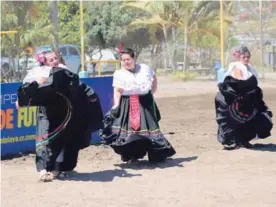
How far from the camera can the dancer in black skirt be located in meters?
9.12

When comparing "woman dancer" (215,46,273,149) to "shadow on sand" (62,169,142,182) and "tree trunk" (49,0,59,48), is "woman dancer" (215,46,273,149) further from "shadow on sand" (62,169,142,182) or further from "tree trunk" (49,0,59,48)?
"tree trunk" (49,0,59,48)

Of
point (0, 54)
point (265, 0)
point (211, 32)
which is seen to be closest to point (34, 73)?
point (0, 54)

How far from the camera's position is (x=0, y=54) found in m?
31.9

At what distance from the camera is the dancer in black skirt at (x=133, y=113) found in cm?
912

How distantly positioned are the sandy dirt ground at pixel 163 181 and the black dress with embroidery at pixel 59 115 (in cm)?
33

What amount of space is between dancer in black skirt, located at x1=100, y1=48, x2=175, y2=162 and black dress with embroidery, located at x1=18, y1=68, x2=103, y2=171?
0.76 metres

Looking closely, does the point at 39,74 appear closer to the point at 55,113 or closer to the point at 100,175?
the point at 55,113

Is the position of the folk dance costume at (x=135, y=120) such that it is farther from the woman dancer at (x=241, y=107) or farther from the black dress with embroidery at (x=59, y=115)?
the woman dancer at (x=241, y=107)

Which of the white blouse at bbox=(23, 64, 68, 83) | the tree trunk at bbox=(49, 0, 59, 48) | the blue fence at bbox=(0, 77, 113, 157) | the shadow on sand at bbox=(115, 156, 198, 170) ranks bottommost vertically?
the shadow on sand at bbox=(115, 156, 198, 170)

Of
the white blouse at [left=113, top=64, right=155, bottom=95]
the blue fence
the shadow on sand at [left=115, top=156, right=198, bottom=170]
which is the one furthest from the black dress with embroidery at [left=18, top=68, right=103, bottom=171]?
the blue fence

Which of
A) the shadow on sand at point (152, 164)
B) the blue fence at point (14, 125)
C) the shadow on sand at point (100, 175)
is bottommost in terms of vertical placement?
the shadow on sand at point (152, 164)

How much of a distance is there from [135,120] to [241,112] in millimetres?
2003

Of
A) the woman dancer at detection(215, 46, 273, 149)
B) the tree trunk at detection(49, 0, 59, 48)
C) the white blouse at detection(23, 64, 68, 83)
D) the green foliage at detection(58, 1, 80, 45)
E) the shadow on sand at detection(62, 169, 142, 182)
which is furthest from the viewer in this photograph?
the green foliage at detection(58, 1, 80, 45)

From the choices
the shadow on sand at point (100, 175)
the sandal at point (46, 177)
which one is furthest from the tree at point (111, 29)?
the sandal at point (46, 177)
